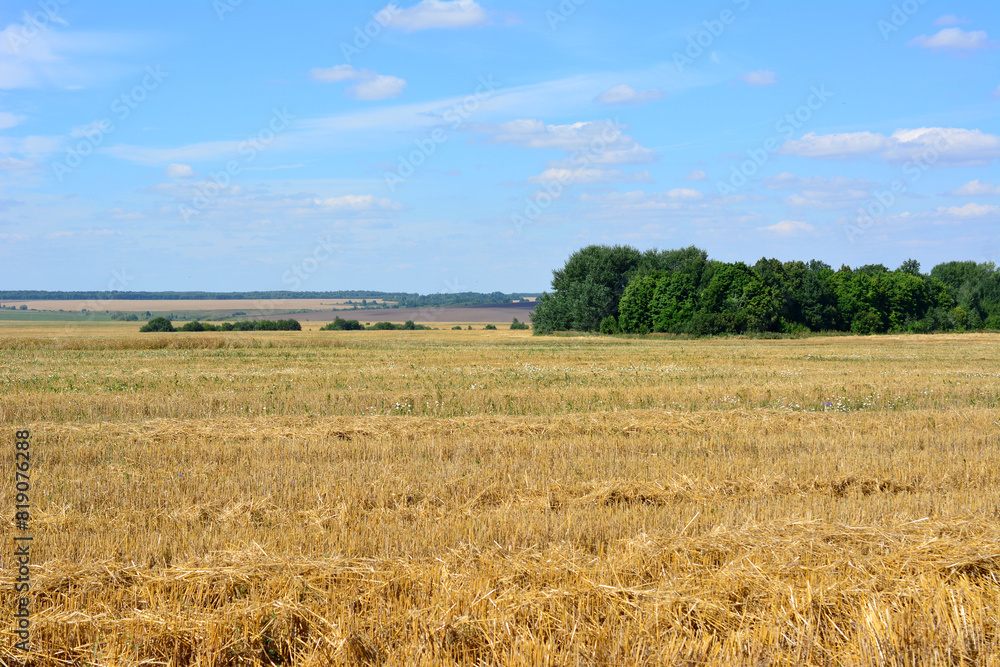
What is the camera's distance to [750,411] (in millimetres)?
17031

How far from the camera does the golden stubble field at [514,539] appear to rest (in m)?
5.21

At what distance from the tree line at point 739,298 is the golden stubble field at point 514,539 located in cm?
6328

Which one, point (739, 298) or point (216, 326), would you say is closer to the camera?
point (739, 298)

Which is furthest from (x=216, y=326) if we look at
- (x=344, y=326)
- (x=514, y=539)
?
(x=514, y=539)

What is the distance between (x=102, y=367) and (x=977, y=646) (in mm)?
31708

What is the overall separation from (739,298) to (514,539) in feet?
245

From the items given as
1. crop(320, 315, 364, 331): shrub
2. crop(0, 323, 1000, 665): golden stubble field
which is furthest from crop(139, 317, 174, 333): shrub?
crop(0, 323, 1000, 665): golden stubble field

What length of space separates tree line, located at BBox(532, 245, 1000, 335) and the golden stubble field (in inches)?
2491

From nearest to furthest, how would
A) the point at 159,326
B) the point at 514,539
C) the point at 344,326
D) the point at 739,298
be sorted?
the point at 514,539 < the point at 739,298 < the point at 159,326 < the point at 344,326

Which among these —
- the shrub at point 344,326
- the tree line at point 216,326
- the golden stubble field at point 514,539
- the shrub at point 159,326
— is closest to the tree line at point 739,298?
the shrub at point 344,326

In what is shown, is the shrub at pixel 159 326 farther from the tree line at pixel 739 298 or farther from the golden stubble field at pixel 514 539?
the golden stubble field at pixel 514 539

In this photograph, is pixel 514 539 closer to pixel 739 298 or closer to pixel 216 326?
pixel 739 298

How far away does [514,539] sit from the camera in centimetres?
715

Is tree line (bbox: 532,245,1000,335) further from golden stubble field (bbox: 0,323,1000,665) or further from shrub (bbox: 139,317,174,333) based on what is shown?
golden stubble field (bbox: 0,323,1000,665)
